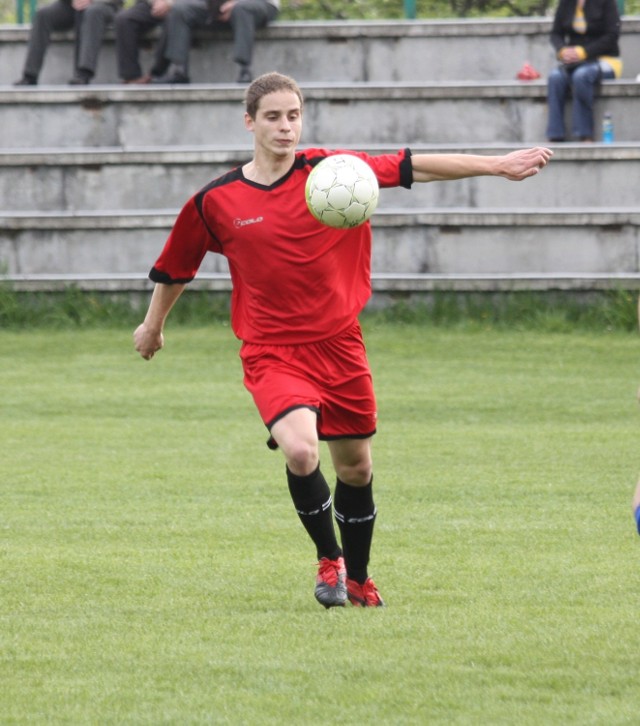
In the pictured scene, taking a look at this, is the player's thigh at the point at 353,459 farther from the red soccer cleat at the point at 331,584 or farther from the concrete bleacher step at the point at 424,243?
the concrete bleacher step at the point at 424,243

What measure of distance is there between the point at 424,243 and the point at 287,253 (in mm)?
10021

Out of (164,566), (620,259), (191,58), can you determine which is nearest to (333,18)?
(191,58)

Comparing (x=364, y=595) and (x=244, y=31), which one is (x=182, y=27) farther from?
(x=364, y=595)

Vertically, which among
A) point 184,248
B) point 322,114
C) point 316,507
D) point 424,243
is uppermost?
point 184,248

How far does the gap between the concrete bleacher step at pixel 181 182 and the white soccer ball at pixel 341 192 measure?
32.8 feet

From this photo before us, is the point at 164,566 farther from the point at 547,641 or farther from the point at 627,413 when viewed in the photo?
the point at 627,413

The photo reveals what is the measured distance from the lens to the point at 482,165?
596 centimetres

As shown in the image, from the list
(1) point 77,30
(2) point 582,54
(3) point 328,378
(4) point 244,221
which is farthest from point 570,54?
(3) point 328,378

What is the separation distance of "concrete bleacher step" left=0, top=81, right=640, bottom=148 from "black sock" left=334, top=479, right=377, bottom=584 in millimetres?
10824

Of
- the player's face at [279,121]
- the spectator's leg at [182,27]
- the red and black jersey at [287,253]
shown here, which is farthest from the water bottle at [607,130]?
the player's face at [279,121]

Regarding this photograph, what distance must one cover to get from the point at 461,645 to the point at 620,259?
10.8 meters

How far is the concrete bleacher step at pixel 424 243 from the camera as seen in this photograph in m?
15.7

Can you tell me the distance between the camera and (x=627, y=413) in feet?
38.1

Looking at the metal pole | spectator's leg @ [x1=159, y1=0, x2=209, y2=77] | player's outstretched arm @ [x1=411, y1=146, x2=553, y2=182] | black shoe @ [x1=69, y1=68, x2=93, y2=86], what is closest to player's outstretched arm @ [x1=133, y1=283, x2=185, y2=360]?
player's outstretched arm @ [x1=411, y1=146, x2=553, y2=182]
